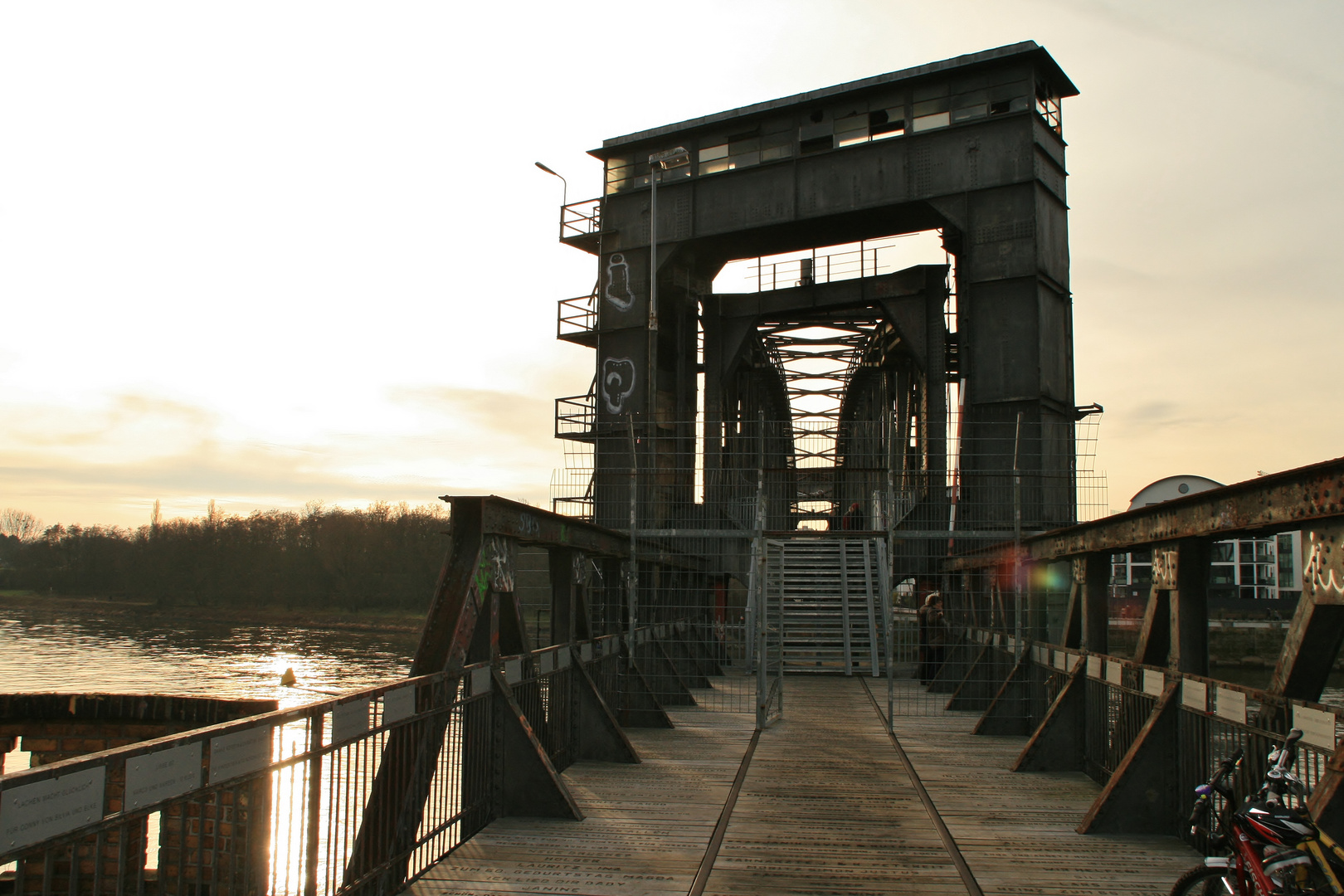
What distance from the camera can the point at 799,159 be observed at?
24375 millimetres

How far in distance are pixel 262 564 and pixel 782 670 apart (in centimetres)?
9337

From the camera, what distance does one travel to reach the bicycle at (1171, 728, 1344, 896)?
171 inches

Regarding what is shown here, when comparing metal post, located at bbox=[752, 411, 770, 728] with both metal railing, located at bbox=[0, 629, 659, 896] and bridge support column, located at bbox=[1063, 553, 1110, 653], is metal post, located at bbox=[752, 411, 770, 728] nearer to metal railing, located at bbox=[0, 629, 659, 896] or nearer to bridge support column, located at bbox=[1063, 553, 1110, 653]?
metal railing, located at bbox=[0, 629, 659, 896]

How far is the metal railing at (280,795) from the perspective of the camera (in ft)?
11.8

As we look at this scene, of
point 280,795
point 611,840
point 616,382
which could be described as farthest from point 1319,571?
point 616,382

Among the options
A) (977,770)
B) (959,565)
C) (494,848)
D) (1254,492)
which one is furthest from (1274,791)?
(959,565)

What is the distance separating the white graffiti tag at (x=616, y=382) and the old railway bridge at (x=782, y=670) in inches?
3.1

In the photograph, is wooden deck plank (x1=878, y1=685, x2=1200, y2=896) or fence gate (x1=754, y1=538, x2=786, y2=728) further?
fence gate (x1=754, y1=538, x2=786, y2=728)

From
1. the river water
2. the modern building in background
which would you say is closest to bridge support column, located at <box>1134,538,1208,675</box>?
the river water

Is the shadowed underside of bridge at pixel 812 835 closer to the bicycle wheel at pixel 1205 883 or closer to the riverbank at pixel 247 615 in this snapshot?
the bicycle wheel at pixel 1205 883

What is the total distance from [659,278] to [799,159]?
190 inches

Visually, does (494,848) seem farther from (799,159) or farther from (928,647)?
(799,159)

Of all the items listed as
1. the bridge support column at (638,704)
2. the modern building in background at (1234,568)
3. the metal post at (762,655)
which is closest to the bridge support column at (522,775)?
the bridge support column at (638,704)

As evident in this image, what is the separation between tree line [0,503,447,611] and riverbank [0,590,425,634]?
1944 millimetres
